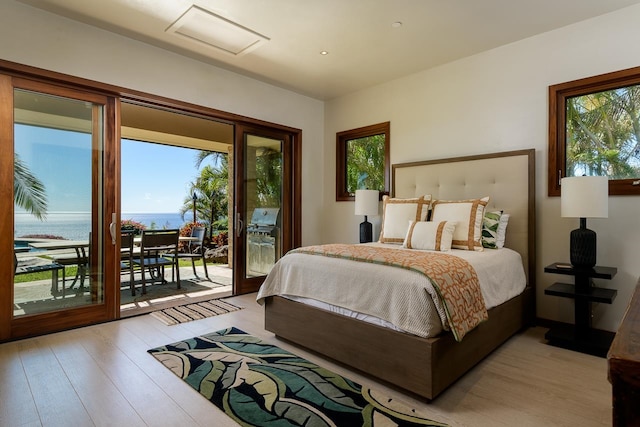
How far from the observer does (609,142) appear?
2.97 m

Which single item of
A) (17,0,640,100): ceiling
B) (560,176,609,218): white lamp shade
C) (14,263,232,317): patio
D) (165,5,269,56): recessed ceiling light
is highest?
(17,0,640,100): ceiling

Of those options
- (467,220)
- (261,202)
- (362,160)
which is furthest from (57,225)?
(467,220)

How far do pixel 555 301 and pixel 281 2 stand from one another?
371cm

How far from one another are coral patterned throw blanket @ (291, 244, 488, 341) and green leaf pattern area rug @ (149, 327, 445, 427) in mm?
583

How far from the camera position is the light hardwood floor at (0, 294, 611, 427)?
1.77 m

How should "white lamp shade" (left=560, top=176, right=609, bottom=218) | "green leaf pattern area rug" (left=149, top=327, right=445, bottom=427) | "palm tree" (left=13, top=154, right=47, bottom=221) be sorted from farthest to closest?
"palm tree" (left=13, top=154, right=47, bottom=221) → "white lamp shade" (left=560, top=176, right=609, bottom=218) → "green leaf pattern area rug" (left=149, top=327, right=445, bottom=427)

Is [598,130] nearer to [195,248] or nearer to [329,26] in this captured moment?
[329,26]

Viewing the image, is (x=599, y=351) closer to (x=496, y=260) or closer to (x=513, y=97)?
(x=496, y=260)

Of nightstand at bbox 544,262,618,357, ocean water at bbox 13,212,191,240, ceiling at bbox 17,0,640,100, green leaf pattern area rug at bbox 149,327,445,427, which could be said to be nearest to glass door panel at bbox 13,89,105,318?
ocean water at bbox 13,212,191,240

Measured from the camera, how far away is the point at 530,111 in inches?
132

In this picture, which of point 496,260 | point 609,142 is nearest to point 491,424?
point 496,260

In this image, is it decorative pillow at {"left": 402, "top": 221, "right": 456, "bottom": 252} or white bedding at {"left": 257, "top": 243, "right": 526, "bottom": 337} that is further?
decorative pillow at {"left": 402, "top": 221, "right": 456, "bottom": 252}

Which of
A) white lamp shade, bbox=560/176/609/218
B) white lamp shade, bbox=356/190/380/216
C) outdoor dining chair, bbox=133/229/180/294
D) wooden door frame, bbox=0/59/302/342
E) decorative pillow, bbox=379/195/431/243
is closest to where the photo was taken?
white lamp shade, bbox=560/176/609/218

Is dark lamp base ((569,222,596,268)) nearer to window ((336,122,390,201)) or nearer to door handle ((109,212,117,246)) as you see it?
window ((336,122,390,201))
